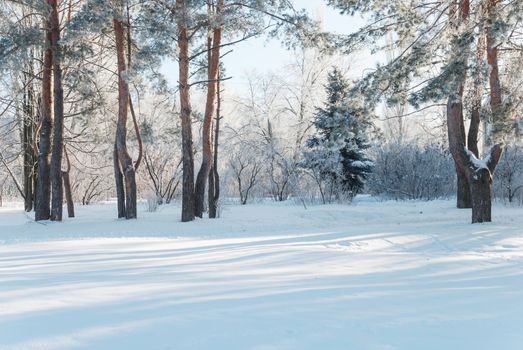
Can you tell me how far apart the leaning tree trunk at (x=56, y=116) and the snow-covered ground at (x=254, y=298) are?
561cm

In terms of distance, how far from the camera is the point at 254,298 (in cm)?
377

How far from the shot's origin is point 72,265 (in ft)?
18.1

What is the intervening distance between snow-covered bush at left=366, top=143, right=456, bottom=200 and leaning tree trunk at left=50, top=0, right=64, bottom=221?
15.9 meters

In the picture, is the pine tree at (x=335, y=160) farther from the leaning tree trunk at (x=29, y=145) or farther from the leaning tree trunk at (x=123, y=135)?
the leaning tree trunk at (x=29, y=145)

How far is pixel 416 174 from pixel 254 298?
2024 cm

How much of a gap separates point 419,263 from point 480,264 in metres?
0.78

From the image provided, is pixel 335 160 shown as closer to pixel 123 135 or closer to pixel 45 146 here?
pixel 123 135

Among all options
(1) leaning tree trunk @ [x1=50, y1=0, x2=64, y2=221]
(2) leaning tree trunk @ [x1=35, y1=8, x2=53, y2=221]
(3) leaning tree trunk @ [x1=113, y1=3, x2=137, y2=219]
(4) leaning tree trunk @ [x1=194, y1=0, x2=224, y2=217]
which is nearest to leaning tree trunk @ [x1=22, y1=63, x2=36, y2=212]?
(2) leaning tree trunk @ [x1=35, y1=8, x2=53, y2=221]

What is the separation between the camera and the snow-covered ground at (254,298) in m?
2.86

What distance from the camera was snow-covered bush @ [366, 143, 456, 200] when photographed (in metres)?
22.4

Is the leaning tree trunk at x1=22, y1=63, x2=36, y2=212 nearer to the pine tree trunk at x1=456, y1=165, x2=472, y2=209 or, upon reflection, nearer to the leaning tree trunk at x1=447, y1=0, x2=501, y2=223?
the leaning tree trunk at x1=447, y1=0, x2=501, y2=223

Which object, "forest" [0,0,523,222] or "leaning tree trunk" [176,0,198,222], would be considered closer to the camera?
"forest" [0,0,523,222]

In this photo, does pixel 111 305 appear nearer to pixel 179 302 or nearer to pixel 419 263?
pixel 179 302

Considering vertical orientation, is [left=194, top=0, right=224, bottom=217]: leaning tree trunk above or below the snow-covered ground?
above
